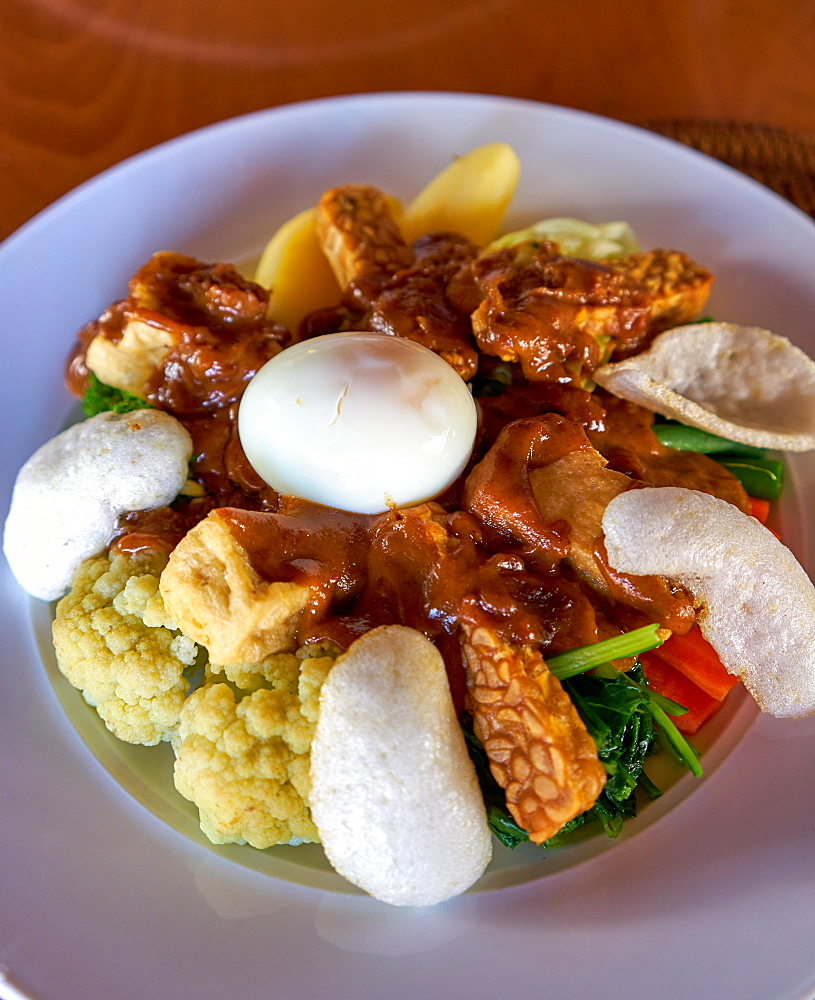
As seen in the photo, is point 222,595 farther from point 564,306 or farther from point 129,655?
point 564,306

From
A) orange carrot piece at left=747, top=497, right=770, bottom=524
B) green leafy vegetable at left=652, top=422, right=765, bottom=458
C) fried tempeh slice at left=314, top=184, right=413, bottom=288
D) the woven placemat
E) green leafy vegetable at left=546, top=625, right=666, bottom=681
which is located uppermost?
the woven placemat

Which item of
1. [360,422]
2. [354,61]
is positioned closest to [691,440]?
[360,422]

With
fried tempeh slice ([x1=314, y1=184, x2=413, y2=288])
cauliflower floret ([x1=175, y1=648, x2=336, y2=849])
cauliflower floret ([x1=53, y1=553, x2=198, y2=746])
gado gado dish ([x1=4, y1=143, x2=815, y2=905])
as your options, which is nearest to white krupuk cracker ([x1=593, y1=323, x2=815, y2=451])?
gado gado dish ([x1=4, y1=143, x2=815, y2=905])

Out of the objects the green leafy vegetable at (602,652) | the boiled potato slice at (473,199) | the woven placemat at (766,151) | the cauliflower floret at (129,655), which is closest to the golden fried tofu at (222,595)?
the cauliflower floret at (129,655)

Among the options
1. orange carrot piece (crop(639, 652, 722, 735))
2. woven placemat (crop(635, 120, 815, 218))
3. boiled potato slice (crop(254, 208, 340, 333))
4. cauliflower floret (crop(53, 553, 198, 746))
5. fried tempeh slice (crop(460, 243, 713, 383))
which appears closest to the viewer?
cauliflower floret (crop(53, 553, 198, 746))

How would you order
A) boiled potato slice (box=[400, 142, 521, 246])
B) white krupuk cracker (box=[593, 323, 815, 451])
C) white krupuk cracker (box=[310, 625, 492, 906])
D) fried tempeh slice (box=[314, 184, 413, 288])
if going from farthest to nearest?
boiled potato slice (box=[400, 142, 521, 246]), fried tempeh slice (box=[314, 184, 413, 288]), white krupuk cracker (box=[593, 323, 815, 451]), white krupuk cracker (box=[310, 625, 492, 906])

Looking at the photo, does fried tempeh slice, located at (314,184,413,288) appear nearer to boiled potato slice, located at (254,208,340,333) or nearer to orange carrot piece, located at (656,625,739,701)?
boiled potato slice, located at (254,208,340,333)
